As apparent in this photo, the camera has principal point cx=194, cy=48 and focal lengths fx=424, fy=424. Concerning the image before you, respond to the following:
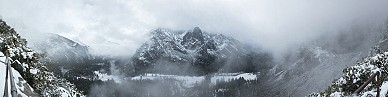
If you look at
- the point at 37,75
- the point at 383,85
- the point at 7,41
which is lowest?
the point at 383,85

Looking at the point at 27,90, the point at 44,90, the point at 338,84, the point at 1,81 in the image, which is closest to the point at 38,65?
the point at 44,90

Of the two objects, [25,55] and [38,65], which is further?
[38,65]

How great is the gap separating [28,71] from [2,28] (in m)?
4.24

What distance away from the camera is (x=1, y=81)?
12.8 m

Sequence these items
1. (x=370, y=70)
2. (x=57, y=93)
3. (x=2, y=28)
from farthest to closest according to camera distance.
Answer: (x=57, y=93) → (x=2, y=28) → (x=370, y=70)

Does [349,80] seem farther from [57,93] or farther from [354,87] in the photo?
[57,93]

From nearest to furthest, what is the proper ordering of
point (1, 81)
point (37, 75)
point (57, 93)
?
1. point (1, 81)
2. point (37, 75)
3. point (57, 93)

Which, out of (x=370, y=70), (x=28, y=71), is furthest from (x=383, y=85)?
(x=28, y=71)

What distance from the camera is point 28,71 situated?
2000 centimetres

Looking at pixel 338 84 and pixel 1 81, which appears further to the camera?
pixel 338 84

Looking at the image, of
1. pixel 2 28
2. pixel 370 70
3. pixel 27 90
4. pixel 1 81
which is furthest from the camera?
pixel 2 28

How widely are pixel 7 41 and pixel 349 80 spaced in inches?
634

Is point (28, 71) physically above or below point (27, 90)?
above

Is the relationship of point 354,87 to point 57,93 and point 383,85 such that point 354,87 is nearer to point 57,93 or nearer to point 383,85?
point 383,85
